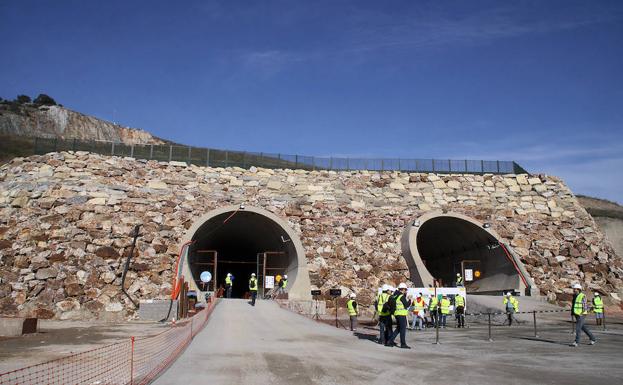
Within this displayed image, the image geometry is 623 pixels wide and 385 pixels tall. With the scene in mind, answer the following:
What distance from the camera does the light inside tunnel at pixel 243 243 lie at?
27.3 meters

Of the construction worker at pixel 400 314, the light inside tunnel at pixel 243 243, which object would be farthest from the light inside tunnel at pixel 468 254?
the construction worker at pixel 400 314

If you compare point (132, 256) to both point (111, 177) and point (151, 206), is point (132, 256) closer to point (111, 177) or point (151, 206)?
point (151, 206)

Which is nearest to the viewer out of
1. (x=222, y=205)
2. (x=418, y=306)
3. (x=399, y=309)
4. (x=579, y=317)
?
(x=579, y=317)

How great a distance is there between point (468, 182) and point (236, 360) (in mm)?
25428

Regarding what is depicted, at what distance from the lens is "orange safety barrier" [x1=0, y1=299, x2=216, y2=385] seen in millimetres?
8672

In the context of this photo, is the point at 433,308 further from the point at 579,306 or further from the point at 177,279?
the point at 177,279

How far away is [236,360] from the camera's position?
1066 centimetres

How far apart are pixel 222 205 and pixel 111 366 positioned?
694 inches

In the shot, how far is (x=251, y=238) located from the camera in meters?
32.9

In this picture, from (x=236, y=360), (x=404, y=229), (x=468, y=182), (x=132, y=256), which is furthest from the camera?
(x=468, y=182)

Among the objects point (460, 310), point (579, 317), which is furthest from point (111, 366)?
point (460, 310)

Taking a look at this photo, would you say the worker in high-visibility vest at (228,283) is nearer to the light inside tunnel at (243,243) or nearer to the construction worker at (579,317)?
the light inside tunnel at (243,243)

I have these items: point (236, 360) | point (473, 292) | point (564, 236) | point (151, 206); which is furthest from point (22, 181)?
point (564, 236)

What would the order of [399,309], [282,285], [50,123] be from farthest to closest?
[50,123] → [282,285] → [399,309]
